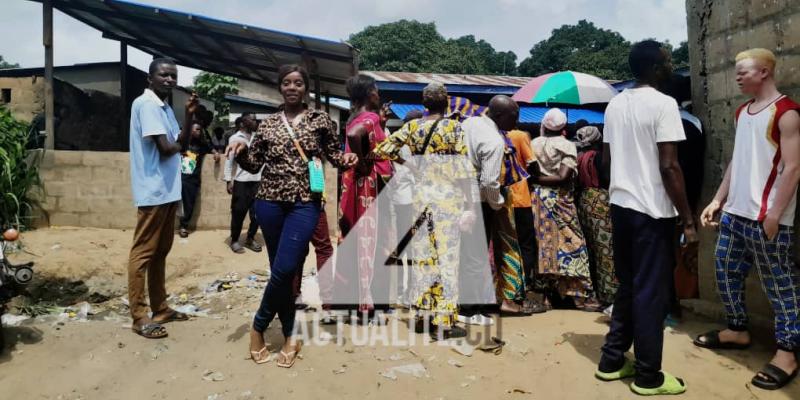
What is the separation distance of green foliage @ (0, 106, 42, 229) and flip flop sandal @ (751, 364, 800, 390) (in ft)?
24.5

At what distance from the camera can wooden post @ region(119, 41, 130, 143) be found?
9.16 meters

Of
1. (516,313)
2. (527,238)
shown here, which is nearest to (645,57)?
(527,238)

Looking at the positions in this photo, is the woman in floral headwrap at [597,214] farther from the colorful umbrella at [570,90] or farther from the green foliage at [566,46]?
the green foliage at [566,46]

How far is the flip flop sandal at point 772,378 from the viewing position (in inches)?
109

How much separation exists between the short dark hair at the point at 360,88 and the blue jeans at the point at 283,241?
107cm

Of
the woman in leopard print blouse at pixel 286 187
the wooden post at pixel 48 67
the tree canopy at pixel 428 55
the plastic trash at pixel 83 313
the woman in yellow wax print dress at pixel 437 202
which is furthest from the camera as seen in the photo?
the tree canopy at pixel 428 55

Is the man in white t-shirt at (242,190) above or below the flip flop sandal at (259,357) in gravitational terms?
above

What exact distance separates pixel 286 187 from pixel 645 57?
2.14m

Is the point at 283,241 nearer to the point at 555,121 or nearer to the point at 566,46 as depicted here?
the point at 555,121

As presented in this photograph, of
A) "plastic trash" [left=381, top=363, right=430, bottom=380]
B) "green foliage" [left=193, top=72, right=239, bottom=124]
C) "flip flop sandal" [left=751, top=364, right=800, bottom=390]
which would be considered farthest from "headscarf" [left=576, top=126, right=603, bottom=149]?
"green foliage" [left=193, top=72, right=239, bottom=124]

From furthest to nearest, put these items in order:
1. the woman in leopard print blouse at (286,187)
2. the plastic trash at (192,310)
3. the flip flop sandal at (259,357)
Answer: the plastic trash at (192,310)
the flip flop sandal at (259,357)
the woman in leopard print blouse at (286,187)

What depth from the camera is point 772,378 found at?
2.78m

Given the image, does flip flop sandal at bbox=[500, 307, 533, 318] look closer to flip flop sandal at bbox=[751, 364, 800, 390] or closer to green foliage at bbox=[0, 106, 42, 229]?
flip flop sandal at bbox=[751, 364, 800, 390]

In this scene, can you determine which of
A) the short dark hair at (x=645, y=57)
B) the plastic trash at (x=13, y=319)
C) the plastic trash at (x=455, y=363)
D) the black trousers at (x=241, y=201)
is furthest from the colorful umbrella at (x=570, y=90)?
the plastic trash at (x=13, y=319)
